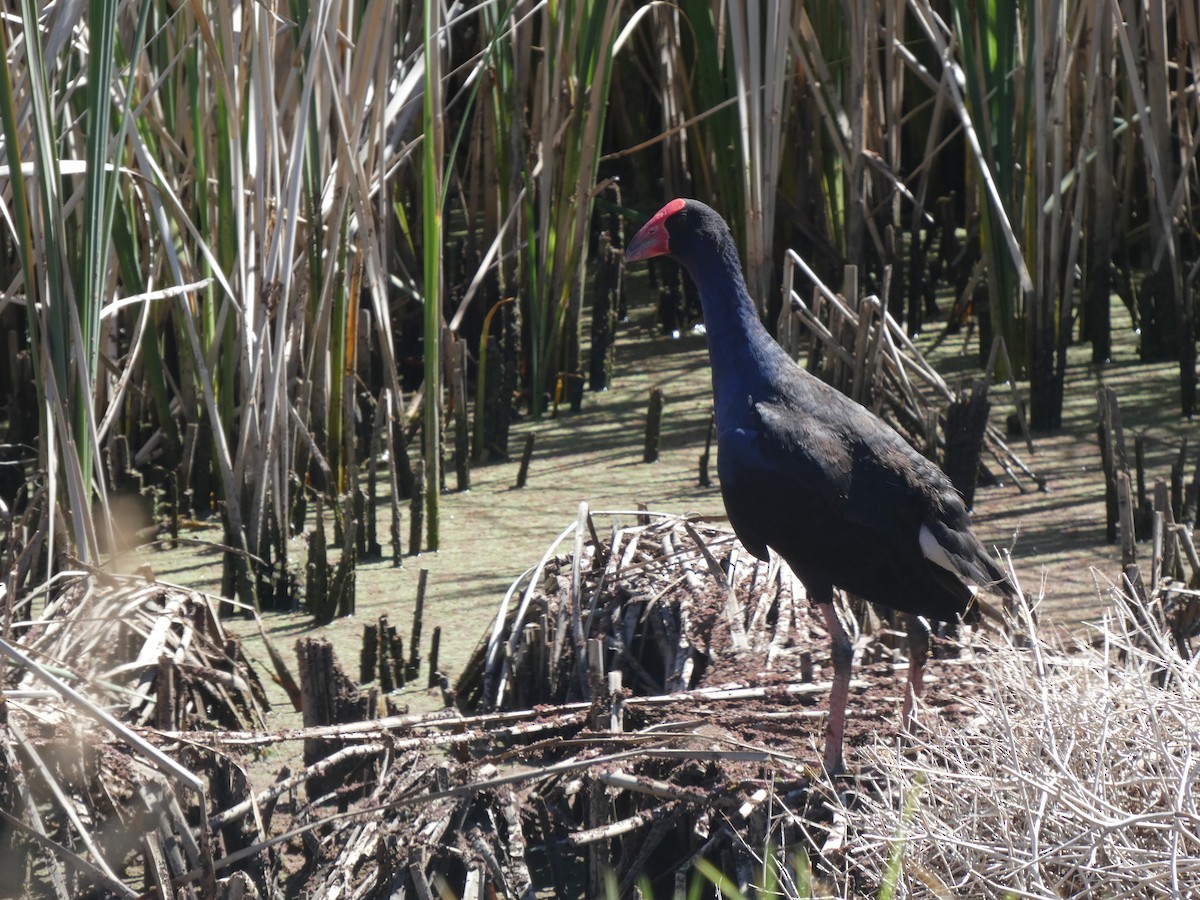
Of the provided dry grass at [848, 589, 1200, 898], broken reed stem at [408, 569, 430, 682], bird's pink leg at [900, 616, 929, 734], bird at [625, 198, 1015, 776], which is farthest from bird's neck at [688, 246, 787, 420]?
broken reed stem at [408, 569, 430, 682]

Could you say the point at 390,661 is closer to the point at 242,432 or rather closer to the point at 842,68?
the point at 242,432

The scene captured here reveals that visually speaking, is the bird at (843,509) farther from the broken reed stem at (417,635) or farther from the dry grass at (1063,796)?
the broken reed stem at (417,635)

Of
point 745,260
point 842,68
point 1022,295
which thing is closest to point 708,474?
point 745,260

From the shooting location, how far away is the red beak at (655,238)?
3.35 meters

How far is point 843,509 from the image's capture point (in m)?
2.87

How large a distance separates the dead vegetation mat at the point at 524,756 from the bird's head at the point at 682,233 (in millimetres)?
635

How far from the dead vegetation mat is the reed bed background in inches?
15.4

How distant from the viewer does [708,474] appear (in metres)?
4.94

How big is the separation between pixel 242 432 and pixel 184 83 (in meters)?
1.16

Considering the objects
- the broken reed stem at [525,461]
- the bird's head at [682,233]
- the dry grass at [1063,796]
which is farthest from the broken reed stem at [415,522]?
the dry grass at [1063,796]

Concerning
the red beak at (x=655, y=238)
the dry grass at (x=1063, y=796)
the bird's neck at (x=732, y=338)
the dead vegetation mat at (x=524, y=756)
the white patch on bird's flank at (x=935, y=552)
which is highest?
the red beak at (x=655, y=238)

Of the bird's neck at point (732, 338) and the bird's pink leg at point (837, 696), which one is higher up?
the bird's neck at point (732, 338)

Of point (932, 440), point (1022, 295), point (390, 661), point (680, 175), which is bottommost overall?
point (390, 661)

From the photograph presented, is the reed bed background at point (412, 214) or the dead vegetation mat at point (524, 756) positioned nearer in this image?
the dead vegetation mat at point (524, 756)
